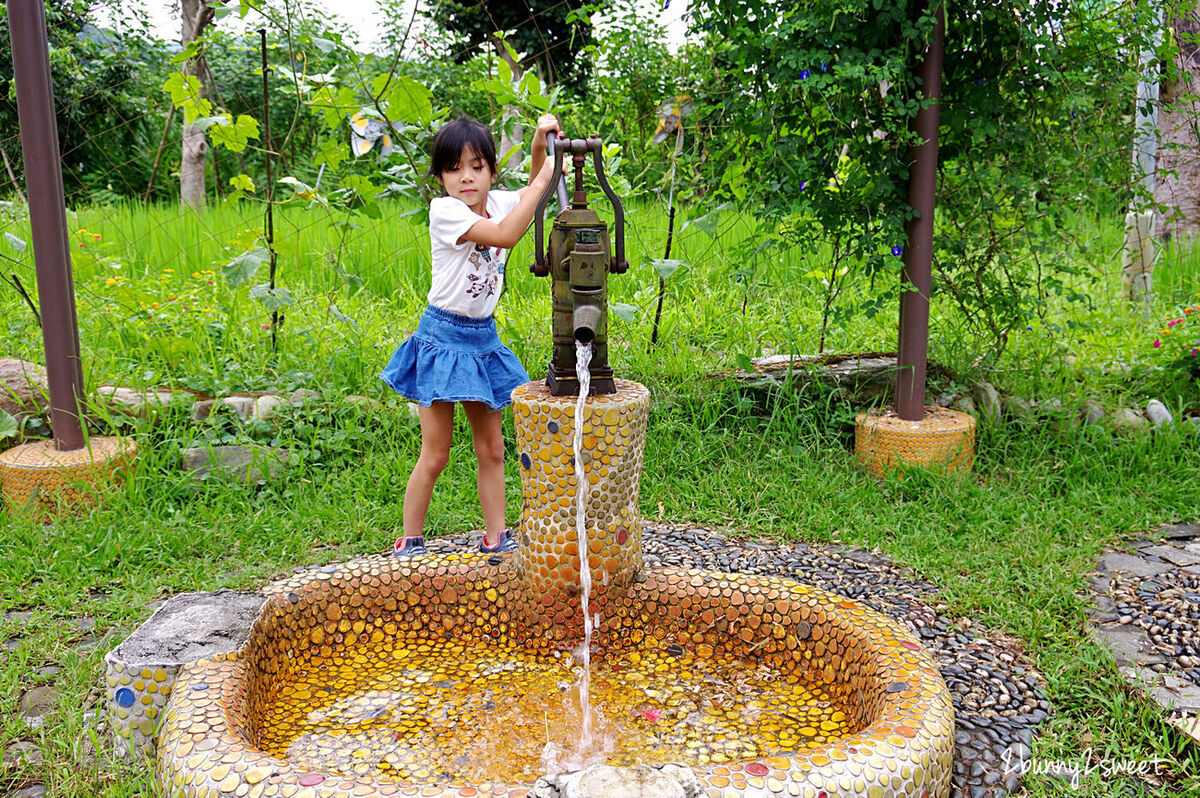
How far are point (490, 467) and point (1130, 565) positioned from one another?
6.28 ft

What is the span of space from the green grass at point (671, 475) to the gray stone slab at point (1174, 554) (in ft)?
0.37

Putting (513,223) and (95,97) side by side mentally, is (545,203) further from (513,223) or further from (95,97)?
(95,97)

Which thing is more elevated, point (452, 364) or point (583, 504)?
point (452, 364)

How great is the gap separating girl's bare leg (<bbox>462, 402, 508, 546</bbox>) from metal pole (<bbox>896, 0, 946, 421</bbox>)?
1.66 meters

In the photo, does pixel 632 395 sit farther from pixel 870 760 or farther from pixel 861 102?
pixel 861 102

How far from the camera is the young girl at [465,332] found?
246 centimetres

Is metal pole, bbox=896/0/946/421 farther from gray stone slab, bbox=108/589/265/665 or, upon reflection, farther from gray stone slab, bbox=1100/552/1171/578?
gray stone slab, bbox=108/589/265/665

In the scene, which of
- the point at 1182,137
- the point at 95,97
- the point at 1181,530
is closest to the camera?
the point at 1181,530

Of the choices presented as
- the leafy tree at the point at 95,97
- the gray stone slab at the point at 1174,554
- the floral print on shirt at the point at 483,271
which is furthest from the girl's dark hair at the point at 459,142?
the leafy tree at the point at 95,97

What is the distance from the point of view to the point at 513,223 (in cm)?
230

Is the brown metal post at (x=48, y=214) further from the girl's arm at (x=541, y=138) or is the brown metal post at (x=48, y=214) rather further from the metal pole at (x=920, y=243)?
the metal pole at (x=920, y=243)

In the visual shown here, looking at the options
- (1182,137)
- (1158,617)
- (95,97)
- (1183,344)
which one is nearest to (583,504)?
(1158,617)

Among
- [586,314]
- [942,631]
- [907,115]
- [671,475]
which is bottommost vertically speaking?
[942,631]

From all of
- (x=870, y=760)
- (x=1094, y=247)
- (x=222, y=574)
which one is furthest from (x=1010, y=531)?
(x=1094, y=247)
